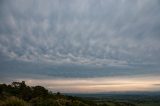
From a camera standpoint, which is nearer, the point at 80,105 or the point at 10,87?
the point at 80,105

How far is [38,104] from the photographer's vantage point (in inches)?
932

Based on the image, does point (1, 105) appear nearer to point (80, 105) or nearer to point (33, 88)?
point (80, 105)

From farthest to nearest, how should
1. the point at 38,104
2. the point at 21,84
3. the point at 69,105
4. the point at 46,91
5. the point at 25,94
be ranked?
the point at 21,84 < the point at 46,91 < the point at 25,94 < the point at 69,105 < the point at 38,104

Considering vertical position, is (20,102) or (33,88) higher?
(33,88)

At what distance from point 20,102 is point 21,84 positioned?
2302 cm

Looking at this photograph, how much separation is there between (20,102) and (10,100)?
2.61ft

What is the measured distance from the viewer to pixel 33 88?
38.5 metres

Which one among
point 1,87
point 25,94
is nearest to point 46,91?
point 25,94

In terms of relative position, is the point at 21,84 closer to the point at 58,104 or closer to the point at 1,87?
the point at 1,87

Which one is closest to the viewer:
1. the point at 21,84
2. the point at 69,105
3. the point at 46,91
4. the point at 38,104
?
the point at 38,104

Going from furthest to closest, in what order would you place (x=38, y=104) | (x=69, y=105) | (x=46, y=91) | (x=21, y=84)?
(x=21, y=84) < (x=46, y=91) < (x=69, y=105) < (x=38, y=104)

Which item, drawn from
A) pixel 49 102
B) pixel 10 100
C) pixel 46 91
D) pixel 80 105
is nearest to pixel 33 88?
pixel 46 91

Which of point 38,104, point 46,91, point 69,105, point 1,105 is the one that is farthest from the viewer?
point 46,91

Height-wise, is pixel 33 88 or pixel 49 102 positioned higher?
pixel 33 88
